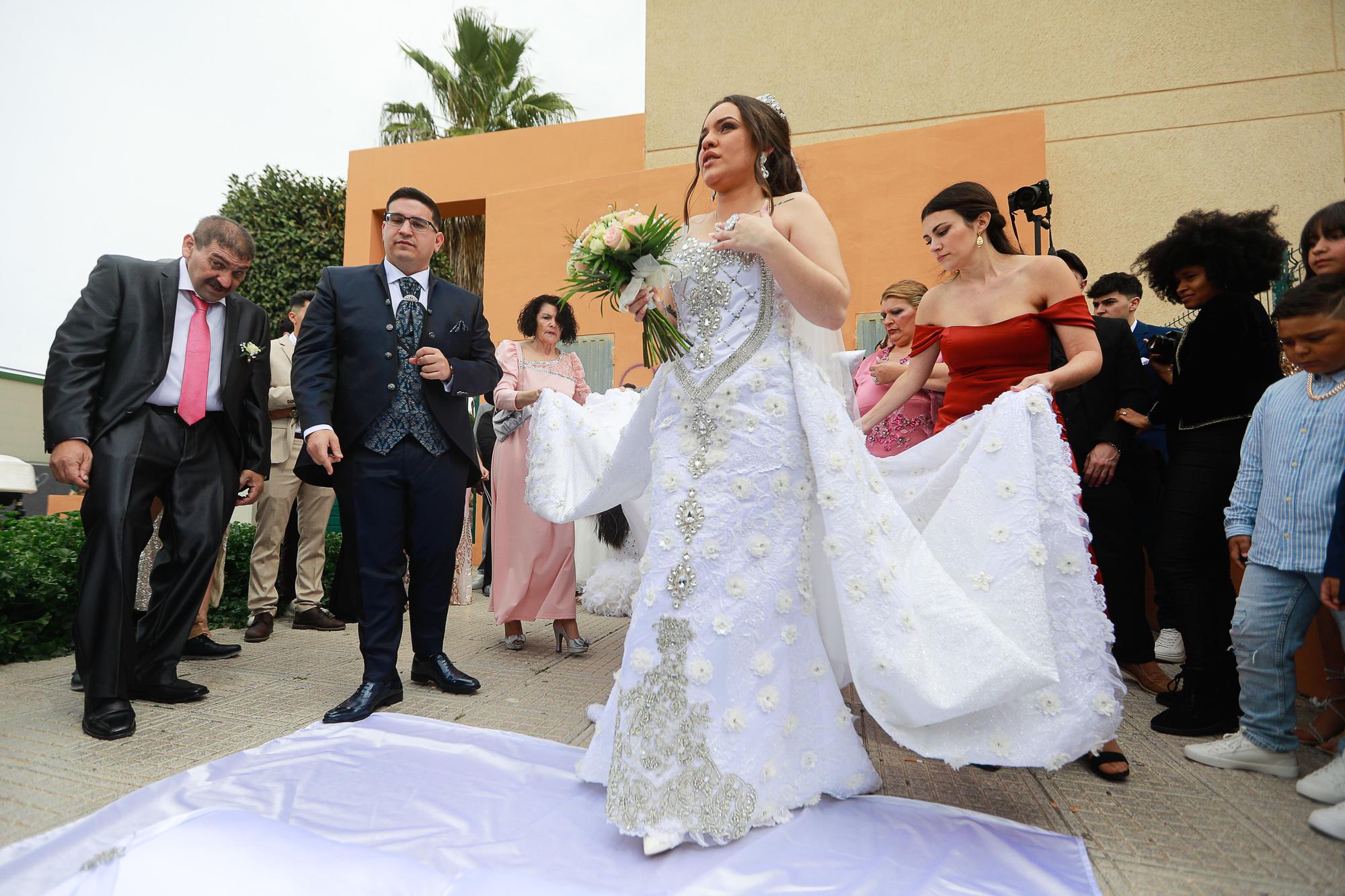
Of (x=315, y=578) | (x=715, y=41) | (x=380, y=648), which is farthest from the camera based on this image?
(x=715, y=41)

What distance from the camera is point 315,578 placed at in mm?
6184

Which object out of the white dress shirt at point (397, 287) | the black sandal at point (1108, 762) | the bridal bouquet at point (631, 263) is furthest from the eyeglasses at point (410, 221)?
the black sandal at point (1108, 762)

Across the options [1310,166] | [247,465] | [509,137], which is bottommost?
[247,465]

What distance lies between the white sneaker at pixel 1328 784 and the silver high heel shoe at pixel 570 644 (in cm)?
370

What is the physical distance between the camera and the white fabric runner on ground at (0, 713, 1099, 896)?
6.59 feet

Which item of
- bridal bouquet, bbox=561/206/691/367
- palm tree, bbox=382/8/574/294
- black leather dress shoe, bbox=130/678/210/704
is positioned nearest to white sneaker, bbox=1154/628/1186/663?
bridal bouquet, bbox=561/206/691/367

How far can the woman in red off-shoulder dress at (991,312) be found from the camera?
313 cm

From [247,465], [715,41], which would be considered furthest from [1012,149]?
[247,465]

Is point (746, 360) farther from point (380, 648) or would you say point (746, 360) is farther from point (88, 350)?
point (88, 350)

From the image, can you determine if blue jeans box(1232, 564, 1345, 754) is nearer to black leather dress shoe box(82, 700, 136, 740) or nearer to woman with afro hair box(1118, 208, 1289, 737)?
woman with afro hair box(1118, 208, 1289, 737)

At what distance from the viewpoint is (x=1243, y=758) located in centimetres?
300

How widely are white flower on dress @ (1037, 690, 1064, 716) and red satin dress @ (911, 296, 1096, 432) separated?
1.27 m

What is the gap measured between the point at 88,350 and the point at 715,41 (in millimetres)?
9459

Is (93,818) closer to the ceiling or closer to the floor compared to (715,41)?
closer to the floor
